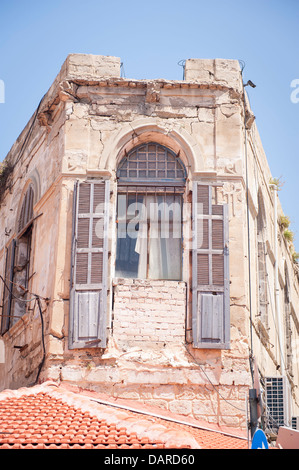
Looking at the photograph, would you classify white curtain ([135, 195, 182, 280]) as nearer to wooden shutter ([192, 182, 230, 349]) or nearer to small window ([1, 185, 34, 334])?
wooden shutter ([192, 182, 230, 349])

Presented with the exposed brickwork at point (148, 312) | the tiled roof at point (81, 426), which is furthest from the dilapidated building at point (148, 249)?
the tiled roof at point (81, 426)

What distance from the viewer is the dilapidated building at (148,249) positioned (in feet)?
40.2

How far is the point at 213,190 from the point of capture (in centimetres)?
1311

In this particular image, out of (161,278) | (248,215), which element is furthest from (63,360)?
(248,215)

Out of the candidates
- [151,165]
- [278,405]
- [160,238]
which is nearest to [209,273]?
[160,238]

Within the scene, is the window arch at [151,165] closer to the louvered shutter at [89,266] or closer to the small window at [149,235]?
the small window at [149,235]

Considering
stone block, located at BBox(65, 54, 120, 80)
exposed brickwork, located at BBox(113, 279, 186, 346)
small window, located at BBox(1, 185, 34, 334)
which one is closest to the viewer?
exposed brickwork, located at BBox(113, 279, 186, 346)

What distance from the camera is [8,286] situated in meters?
15.1

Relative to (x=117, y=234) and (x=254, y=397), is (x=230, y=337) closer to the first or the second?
(x=254, y=397)

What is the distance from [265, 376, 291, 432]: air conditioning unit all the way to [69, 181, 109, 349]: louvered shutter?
288cm

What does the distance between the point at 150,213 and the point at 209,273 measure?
1453 millimetres

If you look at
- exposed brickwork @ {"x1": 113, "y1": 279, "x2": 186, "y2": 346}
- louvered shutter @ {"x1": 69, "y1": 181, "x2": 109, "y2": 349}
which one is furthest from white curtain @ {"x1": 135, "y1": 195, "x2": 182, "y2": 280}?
louvered shutter @ {"x1": 69, "y1": 181, "x2": 109, "y2": 349}

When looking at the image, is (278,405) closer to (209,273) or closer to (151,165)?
(209,273)

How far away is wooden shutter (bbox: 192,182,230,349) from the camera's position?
12.3 meters
